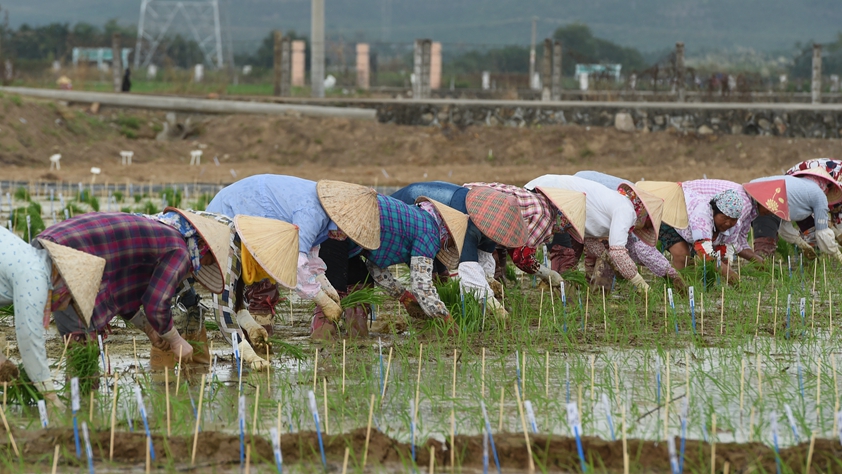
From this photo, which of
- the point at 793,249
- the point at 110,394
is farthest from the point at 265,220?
the point at 793,249

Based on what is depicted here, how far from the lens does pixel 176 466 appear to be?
12.0 ft

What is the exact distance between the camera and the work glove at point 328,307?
5090 mm

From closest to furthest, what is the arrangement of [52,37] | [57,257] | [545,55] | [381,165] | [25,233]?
[57,257] → [25,233] → [381,165] → [545,55] → [52,37]

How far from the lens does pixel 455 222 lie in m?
5.45

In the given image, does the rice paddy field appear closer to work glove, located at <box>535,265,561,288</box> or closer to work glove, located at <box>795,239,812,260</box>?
work glove, located at <box>535,265,561,288</box>

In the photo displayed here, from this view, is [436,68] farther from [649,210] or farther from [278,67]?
[649,210]

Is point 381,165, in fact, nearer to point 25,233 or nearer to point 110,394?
point 25,233

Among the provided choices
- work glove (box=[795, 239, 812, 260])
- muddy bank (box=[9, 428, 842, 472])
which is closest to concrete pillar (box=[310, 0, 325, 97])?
work glove (box=[795, 239, 812, 260])

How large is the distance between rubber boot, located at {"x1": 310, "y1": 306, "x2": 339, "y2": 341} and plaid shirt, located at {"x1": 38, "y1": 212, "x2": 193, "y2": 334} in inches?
40.0

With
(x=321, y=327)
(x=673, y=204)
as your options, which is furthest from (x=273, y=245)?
(x=673, y=204)

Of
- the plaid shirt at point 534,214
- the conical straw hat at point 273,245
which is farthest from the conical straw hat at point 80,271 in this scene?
the plaid shirt at point 534,214

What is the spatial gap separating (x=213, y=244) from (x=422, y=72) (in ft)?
58.6

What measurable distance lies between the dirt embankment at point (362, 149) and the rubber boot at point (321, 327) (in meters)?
9.25

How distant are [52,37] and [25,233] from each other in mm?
41833
